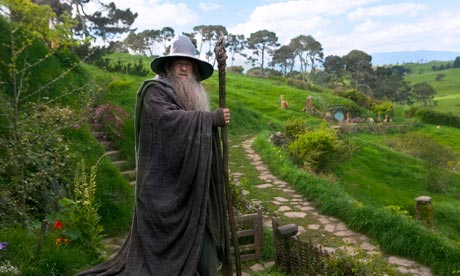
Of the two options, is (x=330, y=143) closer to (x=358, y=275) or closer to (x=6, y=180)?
(x=358, y=275)

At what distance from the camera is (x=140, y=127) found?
133 inches

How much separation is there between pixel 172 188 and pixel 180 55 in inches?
42.6

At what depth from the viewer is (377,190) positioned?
42.7ft

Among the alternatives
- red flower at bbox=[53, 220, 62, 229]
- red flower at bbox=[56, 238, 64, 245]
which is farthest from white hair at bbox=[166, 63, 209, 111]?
red flower at bbox=[56, 238, 64, 245]

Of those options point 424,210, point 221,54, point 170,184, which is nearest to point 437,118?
point 424,210

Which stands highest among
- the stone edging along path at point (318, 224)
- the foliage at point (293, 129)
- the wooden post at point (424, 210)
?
the foliage at point (293, 129)

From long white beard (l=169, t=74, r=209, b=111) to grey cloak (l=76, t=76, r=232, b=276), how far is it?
107 millimetres

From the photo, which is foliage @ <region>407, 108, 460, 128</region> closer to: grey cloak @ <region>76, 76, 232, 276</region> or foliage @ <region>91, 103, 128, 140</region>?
foliage @ <region>91, 103, 128, 140</region>

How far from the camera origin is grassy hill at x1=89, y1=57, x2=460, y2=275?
584 centimetres

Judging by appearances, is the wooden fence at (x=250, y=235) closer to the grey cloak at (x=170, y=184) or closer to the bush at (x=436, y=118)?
the grey cloak at (x=170, y=184)

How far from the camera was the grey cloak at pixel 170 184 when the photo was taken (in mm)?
3195

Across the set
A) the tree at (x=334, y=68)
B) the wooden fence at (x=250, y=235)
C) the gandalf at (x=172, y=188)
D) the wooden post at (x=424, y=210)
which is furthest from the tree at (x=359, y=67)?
the gandalf at (x=172, y=188)

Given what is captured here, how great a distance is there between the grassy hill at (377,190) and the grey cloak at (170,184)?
3.79 metres

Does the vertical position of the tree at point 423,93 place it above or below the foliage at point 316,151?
below
